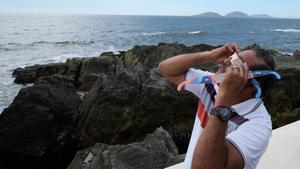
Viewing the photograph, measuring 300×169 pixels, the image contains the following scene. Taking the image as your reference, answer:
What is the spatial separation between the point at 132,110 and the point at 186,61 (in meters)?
6.91

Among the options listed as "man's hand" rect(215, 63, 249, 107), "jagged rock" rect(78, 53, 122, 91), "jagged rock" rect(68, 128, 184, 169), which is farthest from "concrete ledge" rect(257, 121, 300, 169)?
"jagged rock" rect(78, 53, 122, 91)

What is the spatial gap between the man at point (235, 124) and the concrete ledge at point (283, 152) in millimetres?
1813

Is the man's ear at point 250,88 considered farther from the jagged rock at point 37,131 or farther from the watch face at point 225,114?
the jagged rock at point 37,131

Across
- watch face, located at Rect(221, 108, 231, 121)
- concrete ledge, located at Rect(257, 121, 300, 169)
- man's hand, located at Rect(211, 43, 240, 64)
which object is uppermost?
man's hand, located at Rect(211, 43, 240, 64)

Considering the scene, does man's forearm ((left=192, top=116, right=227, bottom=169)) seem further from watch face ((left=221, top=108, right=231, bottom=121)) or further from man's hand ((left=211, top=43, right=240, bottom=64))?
man's hand ((left=211, top=43, right=240, bottom=64))

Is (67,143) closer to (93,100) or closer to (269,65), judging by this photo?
(93,100)

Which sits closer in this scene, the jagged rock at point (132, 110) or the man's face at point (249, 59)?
the man's face at point (249, 59)

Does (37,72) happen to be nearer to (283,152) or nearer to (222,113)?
(283,152)

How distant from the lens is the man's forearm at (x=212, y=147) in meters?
1.78

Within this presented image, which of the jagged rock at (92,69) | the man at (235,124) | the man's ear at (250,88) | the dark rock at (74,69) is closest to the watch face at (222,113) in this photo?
the man at (235,124)

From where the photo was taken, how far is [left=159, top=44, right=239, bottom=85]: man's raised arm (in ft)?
7.92

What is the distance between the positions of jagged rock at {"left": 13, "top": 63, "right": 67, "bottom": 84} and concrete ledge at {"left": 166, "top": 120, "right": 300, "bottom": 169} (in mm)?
17564

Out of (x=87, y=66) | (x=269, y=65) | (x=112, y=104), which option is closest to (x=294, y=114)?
(x=112, y=104)

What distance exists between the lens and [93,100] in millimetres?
9867
